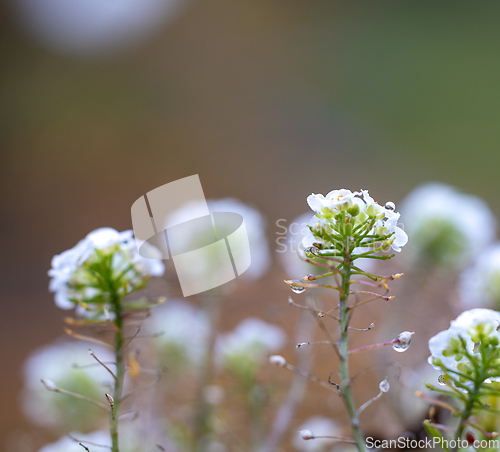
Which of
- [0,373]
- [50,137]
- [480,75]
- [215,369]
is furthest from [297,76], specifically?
[215,369]

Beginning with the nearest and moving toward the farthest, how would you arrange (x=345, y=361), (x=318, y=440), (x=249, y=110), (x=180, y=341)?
(x=345, y=361) < (x=318, y=440) < (x=180, y=341) < (x=249, y=110)

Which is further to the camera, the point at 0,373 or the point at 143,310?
the point at 0,373

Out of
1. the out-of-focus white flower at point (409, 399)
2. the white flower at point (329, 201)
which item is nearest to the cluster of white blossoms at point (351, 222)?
the white flower at point (329, 201)

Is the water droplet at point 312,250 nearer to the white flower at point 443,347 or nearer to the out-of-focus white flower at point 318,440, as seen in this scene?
the white flower at point 443,347

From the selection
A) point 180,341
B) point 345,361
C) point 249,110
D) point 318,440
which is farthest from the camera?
point 249,110

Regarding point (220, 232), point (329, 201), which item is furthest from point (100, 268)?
point (220, 232)

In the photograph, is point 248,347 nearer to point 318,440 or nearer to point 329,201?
point 318,440

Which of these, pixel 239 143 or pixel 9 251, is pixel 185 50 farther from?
pixel 9 251
